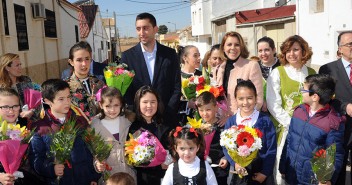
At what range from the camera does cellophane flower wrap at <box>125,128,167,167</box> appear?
2.93m

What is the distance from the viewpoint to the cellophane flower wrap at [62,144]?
266 centimetres

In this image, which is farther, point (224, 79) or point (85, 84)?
point (224, 79)

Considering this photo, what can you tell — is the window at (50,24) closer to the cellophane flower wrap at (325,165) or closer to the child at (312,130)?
the child at (312,130)

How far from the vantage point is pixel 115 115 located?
3.37 m

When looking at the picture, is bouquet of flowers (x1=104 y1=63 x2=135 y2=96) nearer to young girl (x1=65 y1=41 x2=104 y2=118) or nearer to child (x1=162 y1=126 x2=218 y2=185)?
young girl (x1=65 y1=41 x2=104 y2=118)

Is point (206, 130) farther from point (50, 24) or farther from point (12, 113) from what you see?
point (50, 24)

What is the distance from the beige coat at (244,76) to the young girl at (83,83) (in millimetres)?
1502

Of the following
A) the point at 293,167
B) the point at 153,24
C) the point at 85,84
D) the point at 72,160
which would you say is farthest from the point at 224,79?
the point at 72,160

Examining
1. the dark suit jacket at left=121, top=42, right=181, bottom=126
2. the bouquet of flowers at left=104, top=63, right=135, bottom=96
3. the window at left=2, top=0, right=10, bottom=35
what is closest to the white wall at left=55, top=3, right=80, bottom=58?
the window at left=2, top=0, right=10, bottom=35

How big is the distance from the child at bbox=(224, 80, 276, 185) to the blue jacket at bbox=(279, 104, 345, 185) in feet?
0.66

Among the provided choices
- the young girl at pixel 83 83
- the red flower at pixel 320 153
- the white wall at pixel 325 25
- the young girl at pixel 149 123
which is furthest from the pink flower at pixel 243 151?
the white wall at pixel 325 25

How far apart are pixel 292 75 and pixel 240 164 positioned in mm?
1309

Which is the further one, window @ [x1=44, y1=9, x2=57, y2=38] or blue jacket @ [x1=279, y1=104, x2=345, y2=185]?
window @ [x1=44, y1=9, x2=57, y2=38]

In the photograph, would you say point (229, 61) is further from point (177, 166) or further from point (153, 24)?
point (177, 166)
